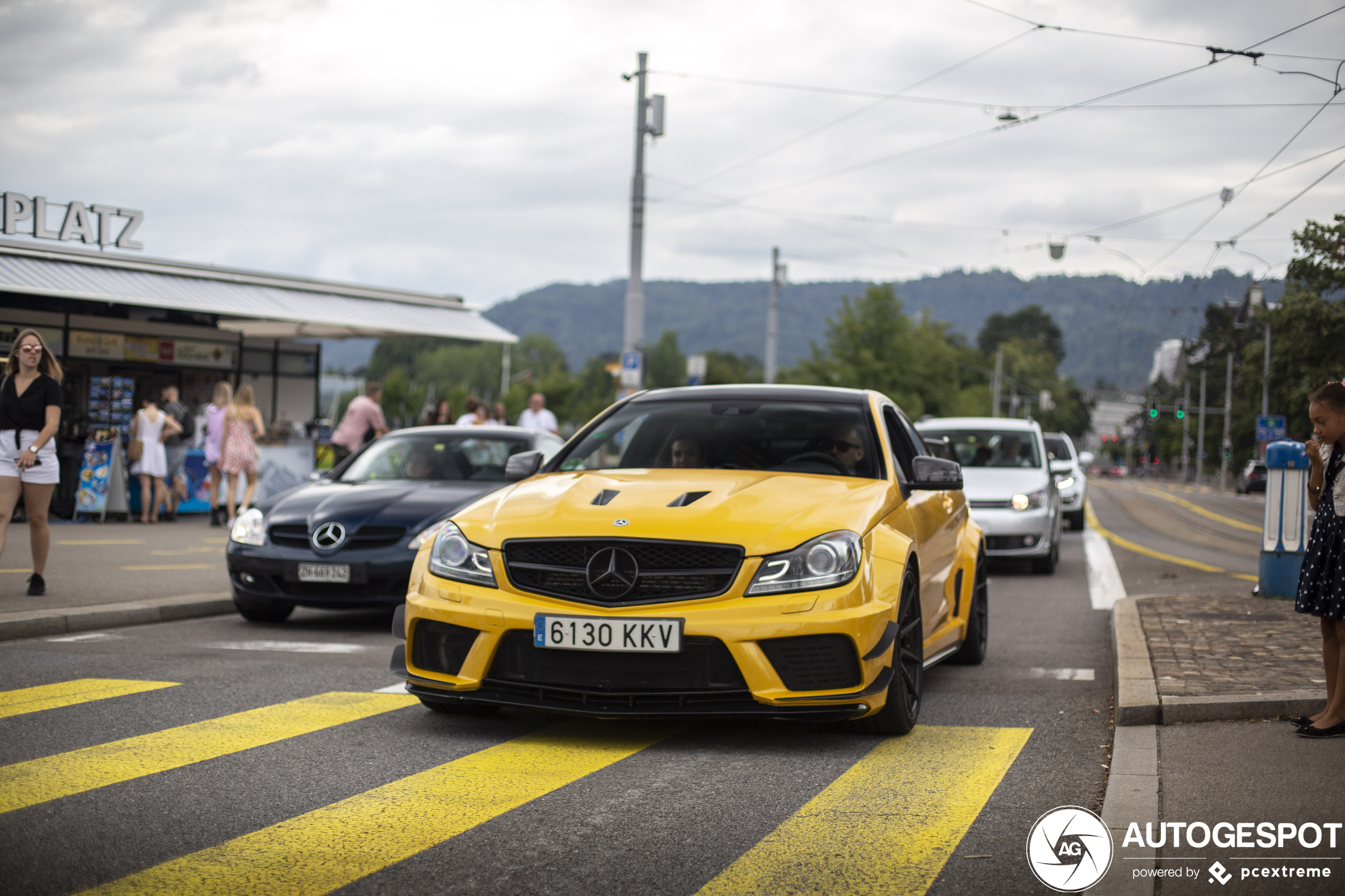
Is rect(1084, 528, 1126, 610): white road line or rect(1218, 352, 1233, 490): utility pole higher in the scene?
rect(1218, 352, 1233, 490): utility pole

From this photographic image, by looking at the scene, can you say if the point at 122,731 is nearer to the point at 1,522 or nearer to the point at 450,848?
the point at 450,848

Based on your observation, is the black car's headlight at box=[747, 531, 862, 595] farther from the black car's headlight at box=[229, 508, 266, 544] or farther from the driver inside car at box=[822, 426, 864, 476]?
the black car's headlight at box=[229, 508, 266, 544]

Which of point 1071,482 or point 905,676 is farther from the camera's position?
point 1071,482

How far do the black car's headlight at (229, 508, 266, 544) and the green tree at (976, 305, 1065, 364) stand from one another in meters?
148

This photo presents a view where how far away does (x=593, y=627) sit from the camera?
5059 millimetres

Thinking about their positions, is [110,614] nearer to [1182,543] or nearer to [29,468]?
[29,468]

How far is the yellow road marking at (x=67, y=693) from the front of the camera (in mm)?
6055

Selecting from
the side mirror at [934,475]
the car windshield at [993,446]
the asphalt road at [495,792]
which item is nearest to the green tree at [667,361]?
the car windshield at [993,446]

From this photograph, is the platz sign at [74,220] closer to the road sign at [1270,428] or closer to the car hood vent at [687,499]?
the car hood vent at [687,499]

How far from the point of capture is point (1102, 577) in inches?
580

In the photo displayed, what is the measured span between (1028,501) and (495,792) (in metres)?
11.0

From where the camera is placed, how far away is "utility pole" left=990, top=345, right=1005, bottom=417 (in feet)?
323

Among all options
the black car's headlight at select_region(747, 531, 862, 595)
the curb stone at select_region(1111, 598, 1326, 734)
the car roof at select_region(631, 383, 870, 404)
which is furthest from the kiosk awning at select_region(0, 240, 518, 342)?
the curb stone at select_region(1111, 598, 1326, 734)

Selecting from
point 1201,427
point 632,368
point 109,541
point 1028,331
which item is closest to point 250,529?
point 109,541
